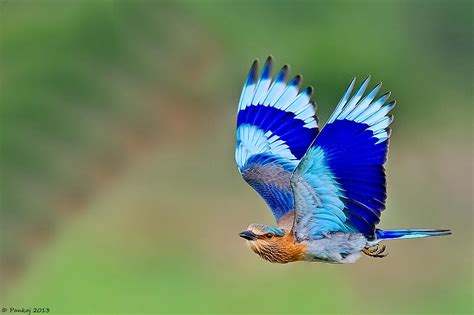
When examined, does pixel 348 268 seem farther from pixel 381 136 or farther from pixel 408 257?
Result: pixel 381 136

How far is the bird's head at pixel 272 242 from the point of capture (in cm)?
421

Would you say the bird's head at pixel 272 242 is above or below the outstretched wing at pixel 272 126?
below

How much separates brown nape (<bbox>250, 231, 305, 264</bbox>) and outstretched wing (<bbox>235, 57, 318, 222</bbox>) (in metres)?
0.43

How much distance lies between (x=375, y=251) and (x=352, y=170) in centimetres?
48

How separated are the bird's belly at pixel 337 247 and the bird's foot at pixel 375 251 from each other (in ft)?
0.36

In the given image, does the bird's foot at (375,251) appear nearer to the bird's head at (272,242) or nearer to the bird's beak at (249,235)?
the bird's head at (272,242)

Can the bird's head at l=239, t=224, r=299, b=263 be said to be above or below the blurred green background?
below

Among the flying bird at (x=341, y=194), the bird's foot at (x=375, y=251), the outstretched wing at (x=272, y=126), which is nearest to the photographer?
the flying bird at (x=341, y=194)

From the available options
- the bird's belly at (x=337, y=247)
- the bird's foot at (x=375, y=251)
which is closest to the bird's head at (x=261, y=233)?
the bird's belly at (x=337, y=247)

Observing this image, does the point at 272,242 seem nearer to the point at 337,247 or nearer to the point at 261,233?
the point at 261,233

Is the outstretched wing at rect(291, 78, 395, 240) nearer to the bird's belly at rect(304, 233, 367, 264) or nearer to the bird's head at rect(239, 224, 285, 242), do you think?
the bird's belly at rect(304, 233, 367, 264)

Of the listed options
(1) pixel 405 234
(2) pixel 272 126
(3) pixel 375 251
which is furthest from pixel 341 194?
(2) pixel 272 126

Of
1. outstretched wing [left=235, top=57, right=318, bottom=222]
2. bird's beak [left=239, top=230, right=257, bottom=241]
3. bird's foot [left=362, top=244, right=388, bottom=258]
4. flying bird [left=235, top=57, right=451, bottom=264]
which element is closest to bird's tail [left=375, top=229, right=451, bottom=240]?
flying bird [left=235, top=57, right=451, bottom=264]

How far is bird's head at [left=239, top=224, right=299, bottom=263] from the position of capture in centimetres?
421
